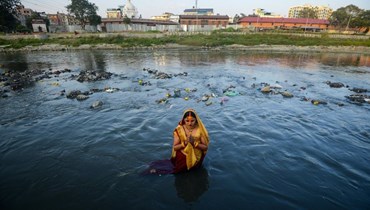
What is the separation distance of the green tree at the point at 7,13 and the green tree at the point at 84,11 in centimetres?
1247

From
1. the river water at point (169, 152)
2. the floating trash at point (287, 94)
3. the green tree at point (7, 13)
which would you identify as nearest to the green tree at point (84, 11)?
the green tree at point (7, 13)

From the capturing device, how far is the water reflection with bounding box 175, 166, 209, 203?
5.65m

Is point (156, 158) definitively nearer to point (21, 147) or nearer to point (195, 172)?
point (195, 172)

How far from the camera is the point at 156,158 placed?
7246mm

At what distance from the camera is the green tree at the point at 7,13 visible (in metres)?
49.2

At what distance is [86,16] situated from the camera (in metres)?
63.6

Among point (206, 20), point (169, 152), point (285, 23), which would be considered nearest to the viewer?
point (169, 152)

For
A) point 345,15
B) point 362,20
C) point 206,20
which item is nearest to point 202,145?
Answer: point 206,20

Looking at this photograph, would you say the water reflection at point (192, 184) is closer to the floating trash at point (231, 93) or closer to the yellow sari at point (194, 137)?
the yellow sari at point (194, 137)

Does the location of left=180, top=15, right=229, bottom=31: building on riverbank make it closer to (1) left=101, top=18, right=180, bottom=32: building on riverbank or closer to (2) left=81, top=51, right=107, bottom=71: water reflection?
(1) left=101, top=18, right=180, bottom=32: building on riverbank

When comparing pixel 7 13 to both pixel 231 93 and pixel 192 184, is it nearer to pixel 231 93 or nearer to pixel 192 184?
pixel 231 93

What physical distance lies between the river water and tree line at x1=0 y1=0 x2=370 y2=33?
50.0m

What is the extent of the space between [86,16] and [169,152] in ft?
220

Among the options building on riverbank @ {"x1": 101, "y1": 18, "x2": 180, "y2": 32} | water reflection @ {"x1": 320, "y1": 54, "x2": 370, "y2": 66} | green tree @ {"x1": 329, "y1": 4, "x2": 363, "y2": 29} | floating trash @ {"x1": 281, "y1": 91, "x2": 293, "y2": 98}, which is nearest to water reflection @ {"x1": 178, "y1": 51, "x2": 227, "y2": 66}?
water reflection @ {"x1": 320, "y1": 54, "x2": 370, "y2": 66}
